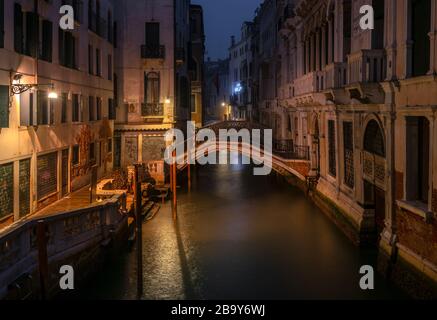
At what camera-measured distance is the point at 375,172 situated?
15.4 meters

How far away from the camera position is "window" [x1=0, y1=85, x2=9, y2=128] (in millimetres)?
15008

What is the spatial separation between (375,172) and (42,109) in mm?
11173

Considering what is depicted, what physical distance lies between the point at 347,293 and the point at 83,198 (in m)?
11.1

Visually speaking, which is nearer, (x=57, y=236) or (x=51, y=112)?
(x=57, y=236)

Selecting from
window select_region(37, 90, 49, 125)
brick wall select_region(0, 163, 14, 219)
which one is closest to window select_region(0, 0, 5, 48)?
window select_region(37, 90, 49, 125)

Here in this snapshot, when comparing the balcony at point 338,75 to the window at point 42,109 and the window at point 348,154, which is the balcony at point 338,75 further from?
the window at point 42,109

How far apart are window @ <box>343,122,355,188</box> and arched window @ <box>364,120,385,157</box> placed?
A: 1839mm

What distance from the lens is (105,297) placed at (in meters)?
13.0

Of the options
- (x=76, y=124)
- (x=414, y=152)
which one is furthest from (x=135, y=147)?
(x=414, y=152)

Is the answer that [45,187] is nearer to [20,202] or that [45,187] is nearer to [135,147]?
[20,202]

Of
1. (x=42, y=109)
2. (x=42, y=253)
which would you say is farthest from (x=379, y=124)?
(x=42, y=109)

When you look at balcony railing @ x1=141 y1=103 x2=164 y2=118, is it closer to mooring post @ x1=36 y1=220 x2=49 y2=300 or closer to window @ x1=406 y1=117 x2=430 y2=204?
window @ x1=406 y1=117 x2=430 y2=204

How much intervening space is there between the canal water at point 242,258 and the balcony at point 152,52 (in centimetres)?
1058

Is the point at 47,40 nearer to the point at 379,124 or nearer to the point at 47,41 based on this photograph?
the point at 47,41
